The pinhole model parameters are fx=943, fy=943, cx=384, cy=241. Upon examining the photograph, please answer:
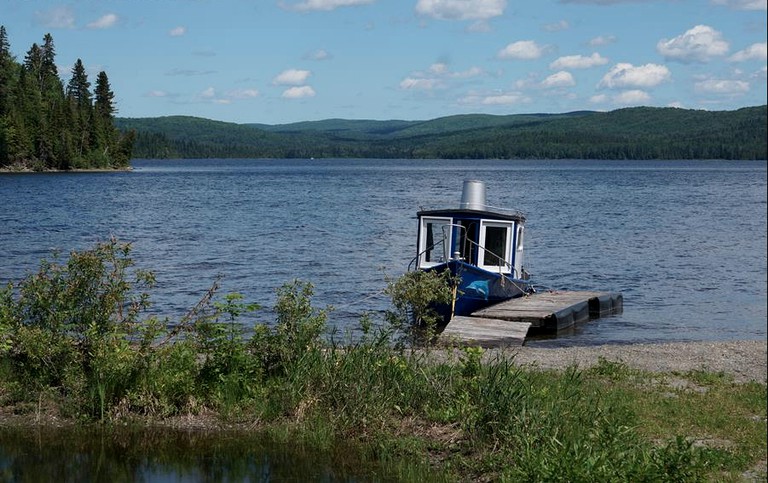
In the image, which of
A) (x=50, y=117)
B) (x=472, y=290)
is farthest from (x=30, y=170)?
(x=472, y=290)

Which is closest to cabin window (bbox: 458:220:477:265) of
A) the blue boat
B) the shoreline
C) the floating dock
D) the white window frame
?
the blue boat

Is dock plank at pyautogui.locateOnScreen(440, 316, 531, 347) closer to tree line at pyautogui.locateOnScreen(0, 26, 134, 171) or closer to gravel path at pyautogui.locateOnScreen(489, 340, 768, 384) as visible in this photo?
gravel path at pyautogui.locateOnScreen(489, 340, 768, 384)

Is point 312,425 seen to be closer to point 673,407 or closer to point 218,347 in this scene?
point 218,347

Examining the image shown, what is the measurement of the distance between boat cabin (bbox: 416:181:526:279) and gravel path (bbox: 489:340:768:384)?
20.6 ft

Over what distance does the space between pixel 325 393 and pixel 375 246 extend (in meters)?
29.5

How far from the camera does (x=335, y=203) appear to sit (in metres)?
74.6

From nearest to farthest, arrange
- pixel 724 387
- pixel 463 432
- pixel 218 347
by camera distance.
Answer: pixel 463 432 < pixel 218 347 < pixel 724 387

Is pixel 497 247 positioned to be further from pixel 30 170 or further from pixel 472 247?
pixel 30 170

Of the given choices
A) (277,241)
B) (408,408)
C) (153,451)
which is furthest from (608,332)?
(277,241)

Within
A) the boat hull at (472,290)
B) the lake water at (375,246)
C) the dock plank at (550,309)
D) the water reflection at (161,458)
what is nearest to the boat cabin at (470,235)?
the boat hull at (472,290)

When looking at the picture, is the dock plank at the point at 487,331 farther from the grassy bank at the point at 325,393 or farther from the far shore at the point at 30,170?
the far shore at the point at 30,170

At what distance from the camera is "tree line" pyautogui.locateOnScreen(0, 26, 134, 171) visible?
351 ft

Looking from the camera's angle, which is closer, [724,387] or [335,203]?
[724,387]

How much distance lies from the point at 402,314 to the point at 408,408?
2662mm
